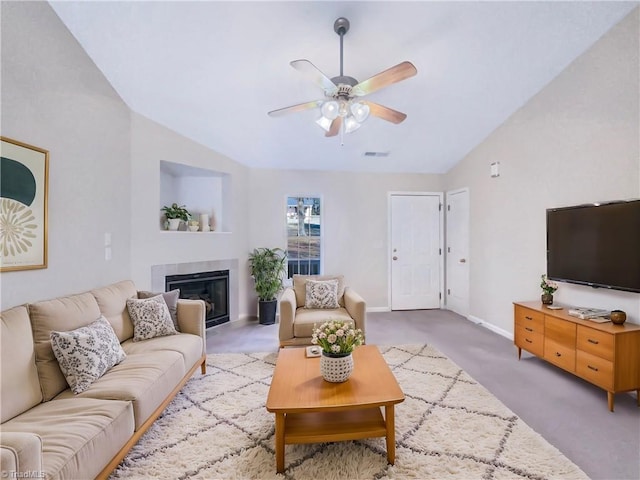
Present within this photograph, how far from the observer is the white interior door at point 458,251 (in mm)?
4551

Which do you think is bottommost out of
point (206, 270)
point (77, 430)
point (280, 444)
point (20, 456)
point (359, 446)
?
point (359, 446)

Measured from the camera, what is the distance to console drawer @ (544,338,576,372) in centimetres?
243

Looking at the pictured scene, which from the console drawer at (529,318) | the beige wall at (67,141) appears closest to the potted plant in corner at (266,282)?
the beige wall at (67,141)

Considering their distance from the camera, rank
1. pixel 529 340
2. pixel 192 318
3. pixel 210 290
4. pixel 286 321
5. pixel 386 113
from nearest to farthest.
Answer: pixel 386 113 → pixel 192 318 → pixel 529 340 → pixel 286 321 → pixel 210 290

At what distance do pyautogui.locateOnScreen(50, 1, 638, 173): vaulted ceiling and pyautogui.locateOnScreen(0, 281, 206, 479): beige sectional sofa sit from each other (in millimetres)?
2043

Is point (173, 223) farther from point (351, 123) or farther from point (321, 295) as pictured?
point (351, 123)

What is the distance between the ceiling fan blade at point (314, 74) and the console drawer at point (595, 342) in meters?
2.69

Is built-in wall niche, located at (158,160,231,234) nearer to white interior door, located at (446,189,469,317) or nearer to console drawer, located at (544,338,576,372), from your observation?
white interior door, located at (446,189,469,317)

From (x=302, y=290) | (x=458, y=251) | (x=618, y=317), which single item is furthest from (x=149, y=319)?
(x=458, y=251)

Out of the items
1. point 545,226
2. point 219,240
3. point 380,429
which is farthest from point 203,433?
point 545,226

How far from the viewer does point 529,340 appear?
2887 millimetres

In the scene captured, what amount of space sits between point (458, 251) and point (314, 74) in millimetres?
3803

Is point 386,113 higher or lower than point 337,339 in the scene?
higher

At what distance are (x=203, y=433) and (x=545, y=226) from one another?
3.69m
